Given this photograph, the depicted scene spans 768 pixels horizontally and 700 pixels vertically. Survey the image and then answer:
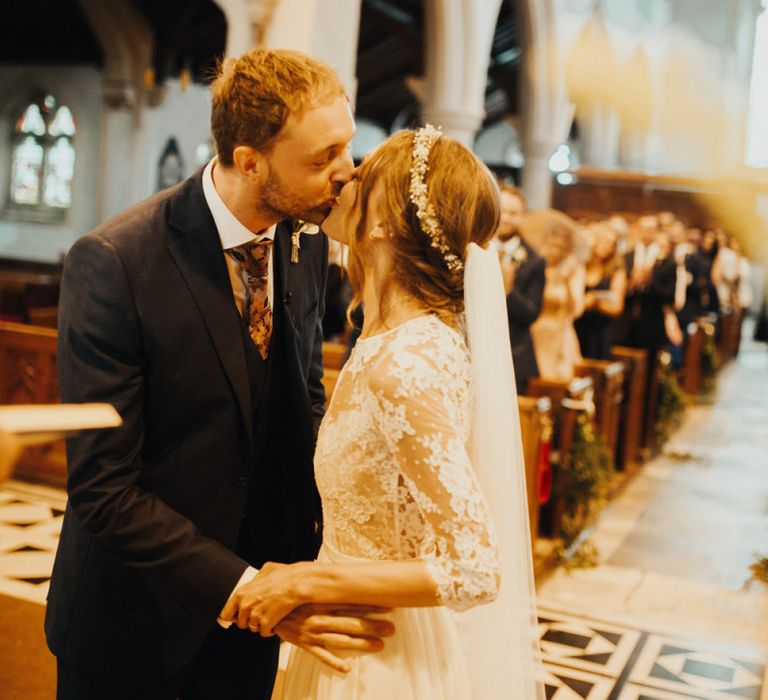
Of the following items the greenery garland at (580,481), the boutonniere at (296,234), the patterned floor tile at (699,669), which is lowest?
the patterned floor tile at (699,669)

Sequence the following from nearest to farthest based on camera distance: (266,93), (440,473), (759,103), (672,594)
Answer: (440,473) → (266,93) → (672,594) → (759,103)

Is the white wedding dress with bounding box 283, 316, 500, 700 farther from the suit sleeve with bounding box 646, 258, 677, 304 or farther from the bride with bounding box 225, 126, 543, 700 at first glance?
the suit sleeve with bounding box 646, 258, 677, 304

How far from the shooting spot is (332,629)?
166 cm

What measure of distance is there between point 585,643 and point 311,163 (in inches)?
127

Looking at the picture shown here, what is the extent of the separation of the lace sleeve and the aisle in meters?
2.57

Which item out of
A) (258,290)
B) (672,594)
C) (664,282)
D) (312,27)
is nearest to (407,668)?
(258,290)

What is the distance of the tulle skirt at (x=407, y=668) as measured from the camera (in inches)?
68.9

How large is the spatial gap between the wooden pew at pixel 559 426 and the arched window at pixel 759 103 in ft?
60.9

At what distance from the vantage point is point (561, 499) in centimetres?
570

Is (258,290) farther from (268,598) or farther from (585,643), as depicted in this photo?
(585,643)

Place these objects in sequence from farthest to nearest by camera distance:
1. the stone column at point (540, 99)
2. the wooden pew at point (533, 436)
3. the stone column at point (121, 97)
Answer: the stone column at point (121, 97)
the stone column at point (540, 99)
the wooden pew at point (533, 436)

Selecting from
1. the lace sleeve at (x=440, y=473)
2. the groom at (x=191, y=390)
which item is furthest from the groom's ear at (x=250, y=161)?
the lace sleeve at (x=440, y=473)

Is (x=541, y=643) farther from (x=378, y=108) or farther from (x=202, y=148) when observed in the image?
(x=378, y=108)

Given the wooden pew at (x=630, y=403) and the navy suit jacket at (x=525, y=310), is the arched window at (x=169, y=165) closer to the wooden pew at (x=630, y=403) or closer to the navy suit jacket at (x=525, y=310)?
the wooden pew at (x=630, y=403)
